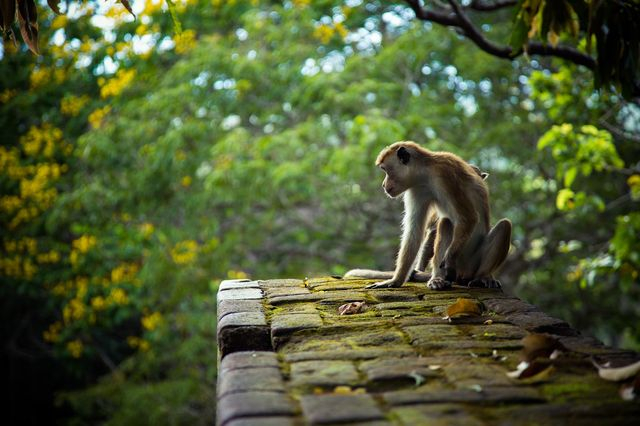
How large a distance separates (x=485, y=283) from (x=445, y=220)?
0.51 metres

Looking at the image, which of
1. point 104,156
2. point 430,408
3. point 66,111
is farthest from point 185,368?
point 430,408

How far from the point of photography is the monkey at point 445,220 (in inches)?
206

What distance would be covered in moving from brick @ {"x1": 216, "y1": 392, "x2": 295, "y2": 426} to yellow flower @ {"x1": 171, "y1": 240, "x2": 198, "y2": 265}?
8.85m

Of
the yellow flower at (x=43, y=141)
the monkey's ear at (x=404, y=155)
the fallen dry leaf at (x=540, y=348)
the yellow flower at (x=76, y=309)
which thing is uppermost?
the fallen dry leaf at (x=540, y=348)

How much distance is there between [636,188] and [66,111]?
956 centimetres

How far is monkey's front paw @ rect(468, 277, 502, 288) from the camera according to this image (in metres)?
5.27

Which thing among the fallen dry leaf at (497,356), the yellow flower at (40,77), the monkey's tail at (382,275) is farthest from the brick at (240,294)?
the yellow flower at (40,77)

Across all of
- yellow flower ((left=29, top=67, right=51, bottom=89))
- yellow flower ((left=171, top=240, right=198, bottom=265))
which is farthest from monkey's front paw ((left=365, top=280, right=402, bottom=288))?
yellow flower ((left=29, top=67, right=51, bottom=89))

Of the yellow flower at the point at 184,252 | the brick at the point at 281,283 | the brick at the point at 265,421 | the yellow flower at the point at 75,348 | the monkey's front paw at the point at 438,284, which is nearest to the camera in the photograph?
the brick at the point at 265,421

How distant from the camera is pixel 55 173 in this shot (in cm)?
1255

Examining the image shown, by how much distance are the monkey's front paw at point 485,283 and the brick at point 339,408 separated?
9.09 ft

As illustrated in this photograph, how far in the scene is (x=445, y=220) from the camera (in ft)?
17.6

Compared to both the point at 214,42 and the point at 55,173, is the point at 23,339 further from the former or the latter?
the point at 214,42

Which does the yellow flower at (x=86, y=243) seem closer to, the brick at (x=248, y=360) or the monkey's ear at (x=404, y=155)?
the monkey's ear at (x=404, y=155)
